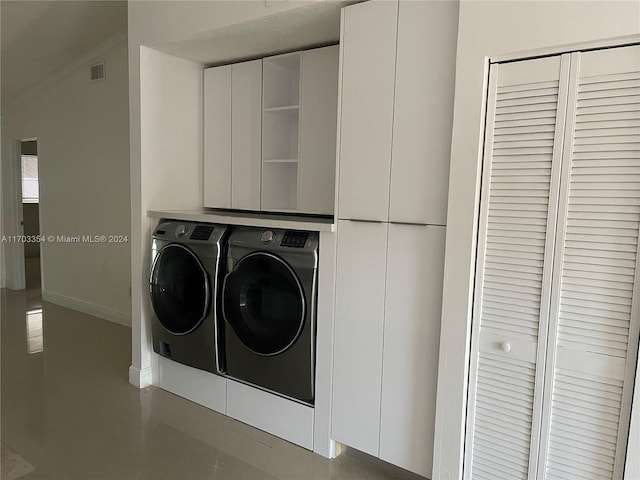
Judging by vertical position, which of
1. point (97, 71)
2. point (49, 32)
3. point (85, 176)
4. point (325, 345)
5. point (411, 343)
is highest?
point (49, 32)

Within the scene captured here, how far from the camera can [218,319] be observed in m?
2.56

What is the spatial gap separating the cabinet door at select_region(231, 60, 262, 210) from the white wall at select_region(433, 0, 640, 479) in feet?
4.87

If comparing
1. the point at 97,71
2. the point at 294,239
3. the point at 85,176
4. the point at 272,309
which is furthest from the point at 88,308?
the point at 294,239

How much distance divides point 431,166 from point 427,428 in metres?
1.11

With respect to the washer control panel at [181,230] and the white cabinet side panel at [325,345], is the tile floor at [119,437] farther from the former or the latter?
the washer control panel at [181,230]

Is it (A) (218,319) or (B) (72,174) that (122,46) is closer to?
(B) (72,174)

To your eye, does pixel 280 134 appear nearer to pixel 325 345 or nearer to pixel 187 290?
pixel 187 290

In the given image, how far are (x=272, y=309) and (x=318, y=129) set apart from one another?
1.05 m

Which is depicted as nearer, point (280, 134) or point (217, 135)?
point (280, 134)

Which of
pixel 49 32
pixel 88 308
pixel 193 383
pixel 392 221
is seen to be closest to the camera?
pixel 392 221

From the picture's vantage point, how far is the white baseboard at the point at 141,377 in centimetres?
301

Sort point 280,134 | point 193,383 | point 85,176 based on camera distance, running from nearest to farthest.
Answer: point 193,383 → point 280,134 → point 85,176

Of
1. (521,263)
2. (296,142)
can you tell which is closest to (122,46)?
(296,142)

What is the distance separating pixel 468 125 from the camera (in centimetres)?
173
